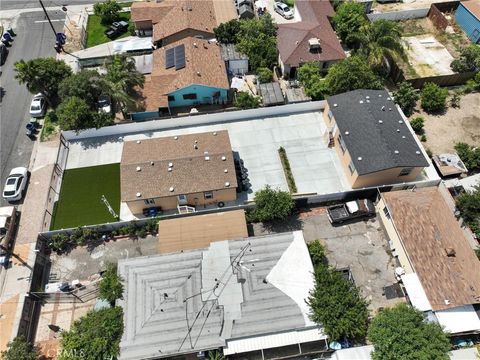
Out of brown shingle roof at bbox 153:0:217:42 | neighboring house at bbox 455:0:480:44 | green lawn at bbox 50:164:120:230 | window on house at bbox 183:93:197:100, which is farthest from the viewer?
neighboring house at bbox 455:0:480:44

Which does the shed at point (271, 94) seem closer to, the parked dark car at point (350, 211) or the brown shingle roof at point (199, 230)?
the parked dark car at point (350, 211)

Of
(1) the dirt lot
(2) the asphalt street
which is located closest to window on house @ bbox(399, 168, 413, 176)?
(1) the dirt lot

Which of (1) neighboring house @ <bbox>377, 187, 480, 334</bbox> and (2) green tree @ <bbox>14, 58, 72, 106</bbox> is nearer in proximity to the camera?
(1) neighboring house @ <bbox>377, 187, 480, 334</bbox>

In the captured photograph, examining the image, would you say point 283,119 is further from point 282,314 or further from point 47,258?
point 47,258

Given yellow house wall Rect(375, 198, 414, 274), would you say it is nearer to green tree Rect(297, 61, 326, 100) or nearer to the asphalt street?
green tree Rect(297, 61, 326, 100)

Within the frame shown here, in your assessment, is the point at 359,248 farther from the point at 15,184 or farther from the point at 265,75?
the point at 15,184

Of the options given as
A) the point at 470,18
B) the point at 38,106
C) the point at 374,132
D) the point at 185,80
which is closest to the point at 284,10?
the point at 185,80
